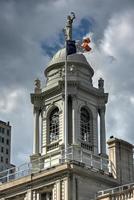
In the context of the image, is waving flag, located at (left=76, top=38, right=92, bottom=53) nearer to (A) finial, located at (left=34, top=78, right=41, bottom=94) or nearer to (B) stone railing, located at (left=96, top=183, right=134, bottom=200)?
(A) finial, located at (left=34, top=78, right=41, bottom=94)

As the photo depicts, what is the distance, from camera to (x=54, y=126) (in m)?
75.8

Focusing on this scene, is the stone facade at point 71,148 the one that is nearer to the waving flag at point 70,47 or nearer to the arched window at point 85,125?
the arched window at point 85,125

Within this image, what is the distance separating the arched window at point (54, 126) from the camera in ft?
246

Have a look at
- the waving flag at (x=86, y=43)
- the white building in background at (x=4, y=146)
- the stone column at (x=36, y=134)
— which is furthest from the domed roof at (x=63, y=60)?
the white building in background at (x=4, y=146)

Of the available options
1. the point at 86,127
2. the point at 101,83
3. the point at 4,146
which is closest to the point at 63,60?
the point at 101,83

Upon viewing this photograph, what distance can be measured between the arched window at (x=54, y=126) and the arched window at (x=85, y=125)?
9.36ft

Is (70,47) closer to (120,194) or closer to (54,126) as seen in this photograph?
(54,126)

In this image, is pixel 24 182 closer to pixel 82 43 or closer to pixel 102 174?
pixel 102 174

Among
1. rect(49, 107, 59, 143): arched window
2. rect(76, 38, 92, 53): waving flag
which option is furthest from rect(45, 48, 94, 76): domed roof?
rect(76, 38, 92, 53): waving flag

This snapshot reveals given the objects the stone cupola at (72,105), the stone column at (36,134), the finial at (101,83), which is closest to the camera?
the stone cupola at (72,105)

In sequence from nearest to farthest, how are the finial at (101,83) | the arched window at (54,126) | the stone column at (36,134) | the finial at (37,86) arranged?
the arched window at (54,126) < the stone column at (36,134) < the finial at (37,86) < the finial at (101,83)

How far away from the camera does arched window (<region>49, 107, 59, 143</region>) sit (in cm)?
7512

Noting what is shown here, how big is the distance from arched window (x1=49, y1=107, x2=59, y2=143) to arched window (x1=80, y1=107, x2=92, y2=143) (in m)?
2.85

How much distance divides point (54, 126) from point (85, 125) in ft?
11.8
